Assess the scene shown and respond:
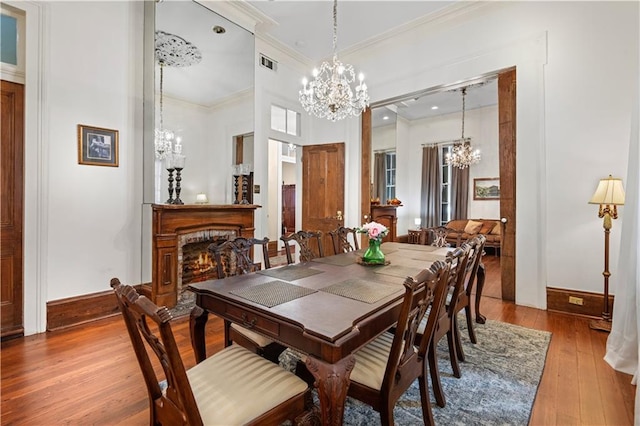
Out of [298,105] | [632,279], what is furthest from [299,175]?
[632,279]

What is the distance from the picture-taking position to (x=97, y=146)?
10.5ft

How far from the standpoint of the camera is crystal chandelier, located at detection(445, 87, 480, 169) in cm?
686

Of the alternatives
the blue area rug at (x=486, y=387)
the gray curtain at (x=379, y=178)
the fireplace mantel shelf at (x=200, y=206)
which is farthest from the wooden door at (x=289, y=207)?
the blue area rug at (x=486, y=387)

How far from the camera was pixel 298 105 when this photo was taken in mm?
5535

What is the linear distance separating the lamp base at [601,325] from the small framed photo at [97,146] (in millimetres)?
5276

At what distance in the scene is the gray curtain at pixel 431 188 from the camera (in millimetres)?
7836

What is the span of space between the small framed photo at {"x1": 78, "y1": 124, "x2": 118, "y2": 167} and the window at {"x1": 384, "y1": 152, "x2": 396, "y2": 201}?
6.47 m

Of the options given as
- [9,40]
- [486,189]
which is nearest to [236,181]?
[9,40]

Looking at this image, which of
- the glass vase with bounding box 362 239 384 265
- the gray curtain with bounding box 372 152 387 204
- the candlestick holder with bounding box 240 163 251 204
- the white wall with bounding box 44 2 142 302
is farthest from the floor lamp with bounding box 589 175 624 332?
the gray curtain with bounding box 372 152 387 204

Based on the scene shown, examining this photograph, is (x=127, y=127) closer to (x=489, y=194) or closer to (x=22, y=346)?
(x=22, y=346)

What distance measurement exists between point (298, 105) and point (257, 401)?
16.9ft

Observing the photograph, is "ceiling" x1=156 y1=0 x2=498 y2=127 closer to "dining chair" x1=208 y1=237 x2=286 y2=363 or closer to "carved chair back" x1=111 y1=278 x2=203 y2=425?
"dining chair" x1=208 y1=237 x2=286 y2=363

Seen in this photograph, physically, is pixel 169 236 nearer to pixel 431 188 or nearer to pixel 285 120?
pixel 285 120

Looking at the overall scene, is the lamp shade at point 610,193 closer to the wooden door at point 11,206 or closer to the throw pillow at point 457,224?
the throw pillow at point 457,224
